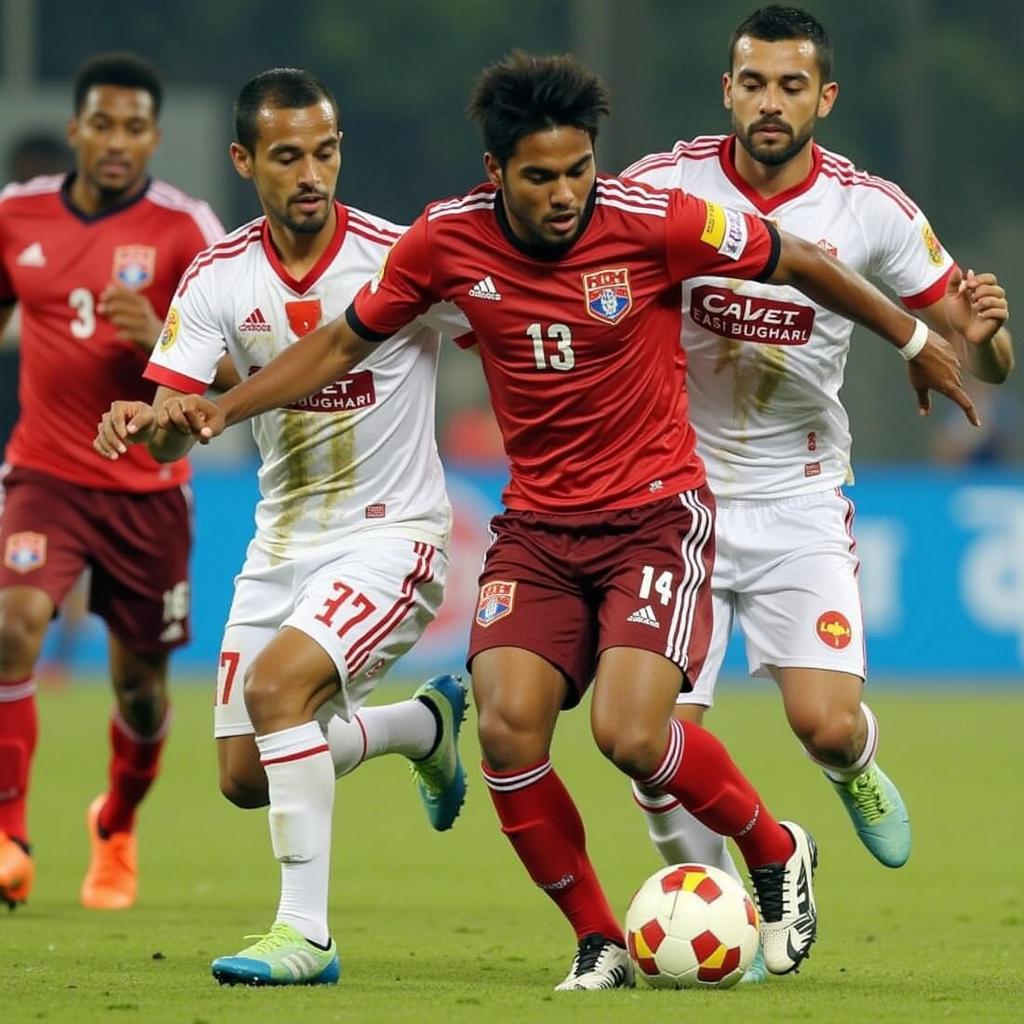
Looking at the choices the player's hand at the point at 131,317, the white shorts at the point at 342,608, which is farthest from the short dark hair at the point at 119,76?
the white shorts at the point at 342,608

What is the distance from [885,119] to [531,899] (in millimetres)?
12270

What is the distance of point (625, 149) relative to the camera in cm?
1875

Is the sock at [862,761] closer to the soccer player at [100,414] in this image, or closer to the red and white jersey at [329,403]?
the red and white jersey at [329,403]

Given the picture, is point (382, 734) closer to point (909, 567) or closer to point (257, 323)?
point (257, 323)

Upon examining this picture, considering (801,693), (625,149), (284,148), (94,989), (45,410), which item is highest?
(625,149)

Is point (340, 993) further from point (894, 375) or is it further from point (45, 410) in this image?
point (894, 375)

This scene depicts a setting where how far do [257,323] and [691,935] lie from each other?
2119 mm

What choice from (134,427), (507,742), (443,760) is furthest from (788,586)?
(134,427)

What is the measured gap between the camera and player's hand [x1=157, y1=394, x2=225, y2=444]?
6199 millimetres

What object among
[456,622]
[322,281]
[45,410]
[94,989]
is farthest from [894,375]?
[94,989]

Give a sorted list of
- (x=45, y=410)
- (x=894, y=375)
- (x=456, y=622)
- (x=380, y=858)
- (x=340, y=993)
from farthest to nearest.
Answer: (x=894, y=375) → (x=456, y=622) → (x=380, y=858) → (x=45, y=410) → (x=340, y=993)

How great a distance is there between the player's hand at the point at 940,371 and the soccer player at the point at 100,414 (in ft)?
10.2

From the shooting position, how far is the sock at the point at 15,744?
8.17 meters

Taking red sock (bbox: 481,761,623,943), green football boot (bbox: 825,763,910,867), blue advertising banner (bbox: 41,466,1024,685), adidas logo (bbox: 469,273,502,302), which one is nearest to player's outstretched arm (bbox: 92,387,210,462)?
adidas logo (bbox: 469,273,502,302)
